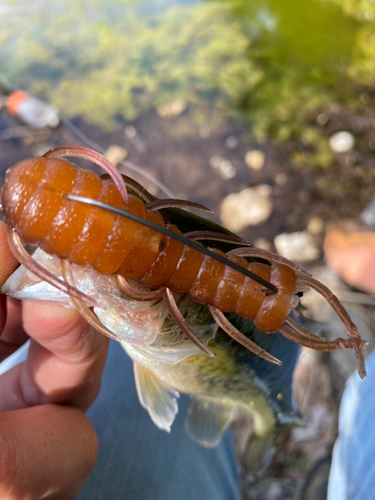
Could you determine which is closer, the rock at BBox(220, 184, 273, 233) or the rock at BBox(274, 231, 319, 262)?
the rock at BBox(274, 231, 319, 262)

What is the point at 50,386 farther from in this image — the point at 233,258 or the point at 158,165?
the point at 158,165

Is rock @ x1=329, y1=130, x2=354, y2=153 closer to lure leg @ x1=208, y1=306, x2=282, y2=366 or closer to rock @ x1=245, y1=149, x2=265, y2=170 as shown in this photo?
rock @ x1=245, y1=149, x2=265, y2=170

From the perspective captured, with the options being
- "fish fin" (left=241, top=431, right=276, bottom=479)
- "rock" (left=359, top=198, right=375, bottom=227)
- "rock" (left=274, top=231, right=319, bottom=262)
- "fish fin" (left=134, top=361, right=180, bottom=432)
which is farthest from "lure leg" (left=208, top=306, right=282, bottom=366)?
"rock" (left=359, top=198, right=375, bottom=227)

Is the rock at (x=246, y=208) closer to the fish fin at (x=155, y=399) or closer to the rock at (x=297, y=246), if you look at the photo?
the rock at (x=297, y=246)

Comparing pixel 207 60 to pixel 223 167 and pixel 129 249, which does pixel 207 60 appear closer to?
pixel 223 167

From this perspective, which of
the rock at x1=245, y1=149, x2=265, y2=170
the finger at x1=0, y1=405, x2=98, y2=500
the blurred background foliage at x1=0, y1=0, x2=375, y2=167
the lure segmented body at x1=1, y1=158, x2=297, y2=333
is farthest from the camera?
the blurred background foliage at x1=0, y1=0, x2=375, y2=167

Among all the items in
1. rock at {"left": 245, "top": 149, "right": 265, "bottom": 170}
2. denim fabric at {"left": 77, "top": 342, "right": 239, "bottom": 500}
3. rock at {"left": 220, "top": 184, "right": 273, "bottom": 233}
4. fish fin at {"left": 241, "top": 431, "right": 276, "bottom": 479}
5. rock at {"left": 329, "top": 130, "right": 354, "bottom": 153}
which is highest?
rock at {"left": 329, "top": 130, "right": 354, "bottom": 153}

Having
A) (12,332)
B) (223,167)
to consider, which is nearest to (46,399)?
(12,332)

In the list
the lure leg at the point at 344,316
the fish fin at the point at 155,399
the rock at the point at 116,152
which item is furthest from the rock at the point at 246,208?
the lure leg at the point at 344,316

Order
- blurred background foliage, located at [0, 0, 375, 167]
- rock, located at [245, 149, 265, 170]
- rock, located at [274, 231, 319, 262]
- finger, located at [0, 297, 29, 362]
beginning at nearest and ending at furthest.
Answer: finger, located at [0, 297, 29, 362], rock, located at [274, 231, 319, 262], rock, located at [245, 149, 265, 170], blurred background foliage, located at [0, 0, 375, 167]
